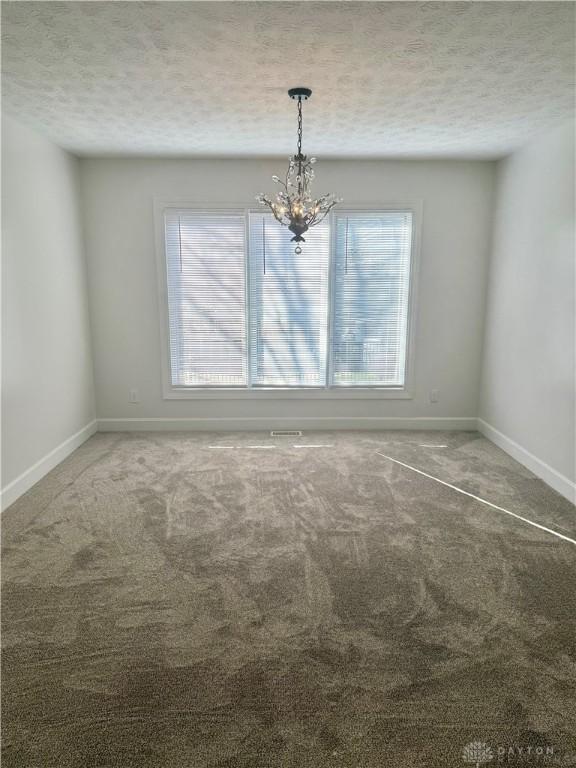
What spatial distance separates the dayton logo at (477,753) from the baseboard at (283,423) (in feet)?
11.6

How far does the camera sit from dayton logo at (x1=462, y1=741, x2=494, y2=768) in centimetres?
158

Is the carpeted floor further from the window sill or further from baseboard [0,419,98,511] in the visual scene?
the window sill

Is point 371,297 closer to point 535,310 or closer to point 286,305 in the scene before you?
point 286,305

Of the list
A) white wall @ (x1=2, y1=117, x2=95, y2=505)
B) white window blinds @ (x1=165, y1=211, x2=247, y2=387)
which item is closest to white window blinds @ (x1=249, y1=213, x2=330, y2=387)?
white window blinds @ (x1=165, y1=211, x2=247, y2=387)

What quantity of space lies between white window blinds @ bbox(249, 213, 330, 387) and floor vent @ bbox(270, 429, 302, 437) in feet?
A: 1.62

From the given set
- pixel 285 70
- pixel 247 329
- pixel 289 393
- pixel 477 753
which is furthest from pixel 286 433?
pixel 477 753

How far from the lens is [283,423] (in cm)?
508

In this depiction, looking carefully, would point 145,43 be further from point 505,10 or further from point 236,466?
point 236,466

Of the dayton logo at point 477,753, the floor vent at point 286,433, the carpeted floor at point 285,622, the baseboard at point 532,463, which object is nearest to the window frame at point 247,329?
the floor vent at point 286,433

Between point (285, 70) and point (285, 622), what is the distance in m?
2.83

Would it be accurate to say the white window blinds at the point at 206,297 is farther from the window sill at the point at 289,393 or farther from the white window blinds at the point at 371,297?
the white window blinds at the point at 371,297

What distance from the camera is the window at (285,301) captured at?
470 cm

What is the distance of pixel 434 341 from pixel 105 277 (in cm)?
349

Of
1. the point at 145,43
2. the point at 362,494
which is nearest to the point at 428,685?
the point at 362,494
